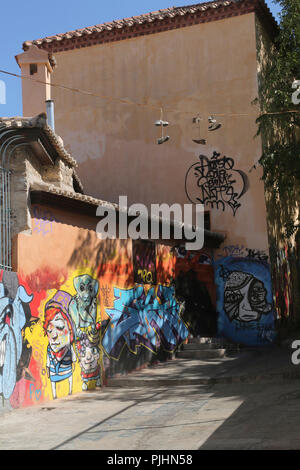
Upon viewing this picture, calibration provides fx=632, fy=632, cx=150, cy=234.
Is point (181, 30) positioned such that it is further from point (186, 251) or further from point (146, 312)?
point (146, 312)

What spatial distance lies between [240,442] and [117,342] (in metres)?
6.48

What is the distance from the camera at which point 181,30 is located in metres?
19.3

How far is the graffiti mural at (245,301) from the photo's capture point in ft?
58.3

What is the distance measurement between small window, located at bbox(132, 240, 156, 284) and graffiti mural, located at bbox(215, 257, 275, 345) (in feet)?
11.7

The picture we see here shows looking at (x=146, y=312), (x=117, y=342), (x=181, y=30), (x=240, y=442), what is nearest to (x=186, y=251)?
(x=146, y=312)

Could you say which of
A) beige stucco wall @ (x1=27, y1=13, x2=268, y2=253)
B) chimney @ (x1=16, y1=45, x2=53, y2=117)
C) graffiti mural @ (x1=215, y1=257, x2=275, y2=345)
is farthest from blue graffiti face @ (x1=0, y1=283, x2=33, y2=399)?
beige stucco wall @ (x1=27, y1=13, x2=268, y2=253)

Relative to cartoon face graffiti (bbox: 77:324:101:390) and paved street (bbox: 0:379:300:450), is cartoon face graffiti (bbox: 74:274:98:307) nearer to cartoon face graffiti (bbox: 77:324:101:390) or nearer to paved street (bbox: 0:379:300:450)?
cartoon face graffiti (bbox: 77:324:101:390)

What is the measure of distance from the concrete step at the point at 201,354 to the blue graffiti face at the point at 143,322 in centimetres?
31

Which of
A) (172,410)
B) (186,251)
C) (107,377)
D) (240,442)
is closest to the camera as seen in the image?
(240,442)

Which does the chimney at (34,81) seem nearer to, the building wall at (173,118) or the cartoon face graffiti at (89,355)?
the building wall at (173,118)

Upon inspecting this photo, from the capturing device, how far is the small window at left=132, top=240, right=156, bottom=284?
14.7 meters

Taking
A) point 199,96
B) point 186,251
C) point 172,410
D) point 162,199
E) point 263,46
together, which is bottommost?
point 172,410

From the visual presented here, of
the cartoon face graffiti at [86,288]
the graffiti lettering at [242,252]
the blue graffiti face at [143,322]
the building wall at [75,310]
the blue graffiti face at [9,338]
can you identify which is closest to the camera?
the blue graffiti face at [9,338]

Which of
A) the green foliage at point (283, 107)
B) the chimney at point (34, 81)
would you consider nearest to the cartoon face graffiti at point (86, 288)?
the chimney at point (34, 81)
